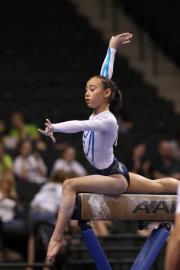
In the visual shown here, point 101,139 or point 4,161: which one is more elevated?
point 101,139

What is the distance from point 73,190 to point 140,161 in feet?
20.8

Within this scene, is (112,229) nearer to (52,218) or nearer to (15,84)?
(52,218)

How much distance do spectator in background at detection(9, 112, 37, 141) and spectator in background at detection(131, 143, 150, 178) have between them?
1.51 meters

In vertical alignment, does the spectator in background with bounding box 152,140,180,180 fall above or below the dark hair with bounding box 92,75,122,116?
below

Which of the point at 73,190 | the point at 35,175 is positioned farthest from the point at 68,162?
the point at 73,190

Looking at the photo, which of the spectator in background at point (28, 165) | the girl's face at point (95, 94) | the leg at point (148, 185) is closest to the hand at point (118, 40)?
the girl's face at point (95, 94)

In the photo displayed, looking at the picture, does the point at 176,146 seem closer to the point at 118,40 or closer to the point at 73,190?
the point at 118,40

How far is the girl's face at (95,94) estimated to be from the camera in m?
7.52

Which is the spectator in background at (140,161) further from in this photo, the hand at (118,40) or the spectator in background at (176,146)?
the hand at (118,40)

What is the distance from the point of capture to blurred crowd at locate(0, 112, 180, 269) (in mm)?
10906

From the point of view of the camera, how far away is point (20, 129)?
13.9 metres

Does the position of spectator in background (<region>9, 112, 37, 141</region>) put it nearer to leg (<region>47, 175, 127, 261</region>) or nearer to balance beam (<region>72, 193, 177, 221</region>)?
balance beam (<region>72, 193, 177, 221</region>)

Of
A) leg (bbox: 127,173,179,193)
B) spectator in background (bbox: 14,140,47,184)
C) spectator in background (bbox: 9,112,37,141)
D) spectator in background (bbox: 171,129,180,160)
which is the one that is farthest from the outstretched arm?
spectator in background (bbox: 171,129,180,160)

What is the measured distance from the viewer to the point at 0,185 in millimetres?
11312
